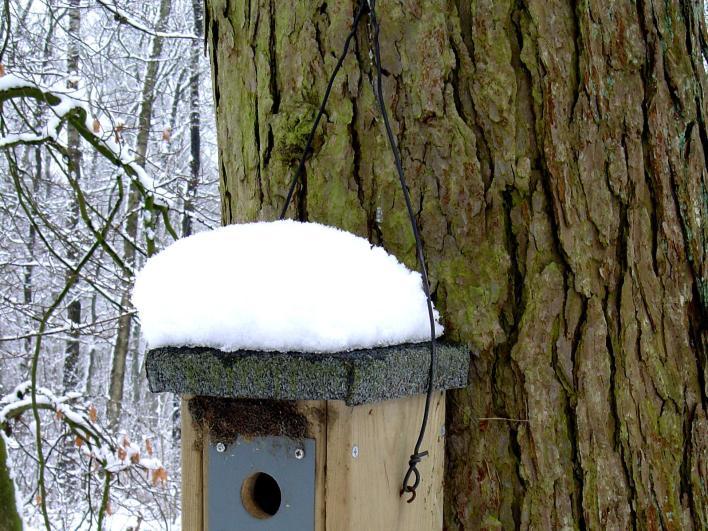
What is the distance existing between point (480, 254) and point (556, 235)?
0.46 feet

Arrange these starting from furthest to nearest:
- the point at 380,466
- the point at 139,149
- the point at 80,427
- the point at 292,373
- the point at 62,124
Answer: the point at 139,149, the point at 80,427, the point at 62,124, the point at 380,466, the point at 292,373

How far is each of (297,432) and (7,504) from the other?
10.9ft

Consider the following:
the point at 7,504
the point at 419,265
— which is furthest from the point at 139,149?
the point at 419,265

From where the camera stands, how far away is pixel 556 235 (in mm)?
1395

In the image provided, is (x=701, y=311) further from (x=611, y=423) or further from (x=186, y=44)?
(x=186, y=44)

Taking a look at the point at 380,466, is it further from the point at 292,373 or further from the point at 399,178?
the point at 399,178

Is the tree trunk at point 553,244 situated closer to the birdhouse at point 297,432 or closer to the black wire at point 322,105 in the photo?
the black wire at point 322,105

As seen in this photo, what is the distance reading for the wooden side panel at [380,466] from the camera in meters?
1.12

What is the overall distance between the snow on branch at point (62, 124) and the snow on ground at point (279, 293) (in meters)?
2.38

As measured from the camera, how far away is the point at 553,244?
1.40 metres

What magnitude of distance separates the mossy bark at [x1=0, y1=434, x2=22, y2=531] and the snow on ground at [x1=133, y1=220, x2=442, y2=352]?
3.02 metres

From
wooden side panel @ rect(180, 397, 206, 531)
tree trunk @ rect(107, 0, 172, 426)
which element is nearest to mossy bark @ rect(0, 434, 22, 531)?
wooden side panel @ rect(180, 397, 206, 531)

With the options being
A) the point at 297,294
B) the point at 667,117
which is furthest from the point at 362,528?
the point at 667,117

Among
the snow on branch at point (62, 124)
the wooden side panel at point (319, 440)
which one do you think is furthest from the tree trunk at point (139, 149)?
the wooden side panel at point (319, 440)
